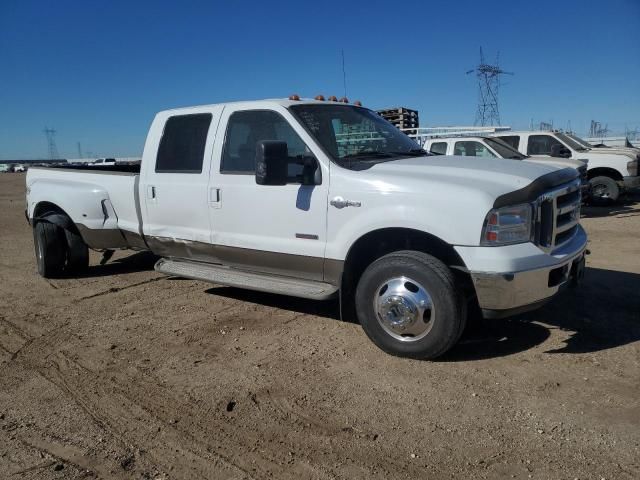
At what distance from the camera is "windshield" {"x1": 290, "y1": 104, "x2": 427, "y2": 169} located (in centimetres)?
444

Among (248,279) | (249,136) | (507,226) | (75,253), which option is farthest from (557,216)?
(75,253)

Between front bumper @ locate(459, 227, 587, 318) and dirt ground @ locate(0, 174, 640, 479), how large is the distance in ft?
1.65

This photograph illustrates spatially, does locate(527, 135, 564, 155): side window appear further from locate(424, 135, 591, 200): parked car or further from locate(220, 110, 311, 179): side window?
locate(220, 110, 311, 179): side window

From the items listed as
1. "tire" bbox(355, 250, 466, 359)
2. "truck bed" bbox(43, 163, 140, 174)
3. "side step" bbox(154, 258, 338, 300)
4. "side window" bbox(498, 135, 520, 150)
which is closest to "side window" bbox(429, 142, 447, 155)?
"side window" bbox(498, 135, 520, 150)

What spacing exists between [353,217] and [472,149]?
838cm

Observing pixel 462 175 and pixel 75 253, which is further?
pixel 75 253

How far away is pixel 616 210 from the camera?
13.0 m

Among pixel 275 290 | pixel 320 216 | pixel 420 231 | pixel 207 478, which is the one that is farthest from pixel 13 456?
pixel 420 231

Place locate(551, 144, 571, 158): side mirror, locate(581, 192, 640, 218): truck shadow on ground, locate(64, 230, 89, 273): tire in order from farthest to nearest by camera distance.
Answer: locate(551, 144, 571, 158): side mirror → locate(581, 192, 640, 218): truck shadow on ground → locate(64, 230, 89, 273): tire

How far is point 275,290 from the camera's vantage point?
4.45 metres

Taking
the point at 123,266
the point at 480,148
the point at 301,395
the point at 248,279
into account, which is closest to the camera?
the point at 301,395

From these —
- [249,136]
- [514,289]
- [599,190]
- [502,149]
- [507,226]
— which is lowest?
[599,190]

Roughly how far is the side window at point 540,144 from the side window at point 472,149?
2.37 meters

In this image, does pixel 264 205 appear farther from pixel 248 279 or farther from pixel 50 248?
pixel 50 248
